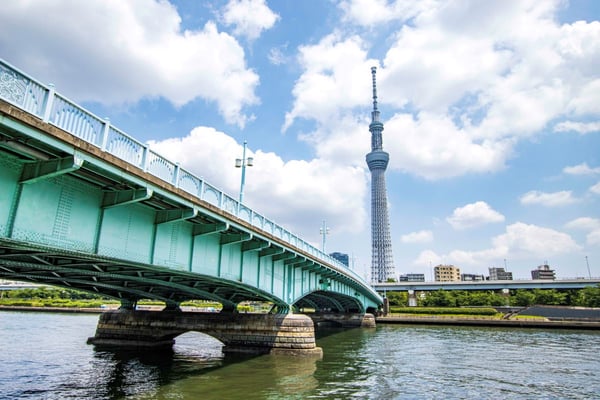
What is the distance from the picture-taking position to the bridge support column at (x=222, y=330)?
29.3m

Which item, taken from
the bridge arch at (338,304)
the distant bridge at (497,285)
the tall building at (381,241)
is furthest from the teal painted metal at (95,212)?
the tall building at (381,241)

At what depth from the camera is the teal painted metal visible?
996cm

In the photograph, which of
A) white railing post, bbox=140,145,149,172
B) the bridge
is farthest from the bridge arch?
white railing post, bbox=140,145,149,172

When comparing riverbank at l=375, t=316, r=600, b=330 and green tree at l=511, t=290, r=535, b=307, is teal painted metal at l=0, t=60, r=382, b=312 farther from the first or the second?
green tree at l=511, t=290, r=535, b=307

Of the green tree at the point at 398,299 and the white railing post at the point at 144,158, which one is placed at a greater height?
the white railing post at the point at 144,158

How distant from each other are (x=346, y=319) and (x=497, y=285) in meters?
61.4

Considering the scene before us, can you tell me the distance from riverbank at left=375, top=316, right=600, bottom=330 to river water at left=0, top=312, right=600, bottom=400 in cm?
2429

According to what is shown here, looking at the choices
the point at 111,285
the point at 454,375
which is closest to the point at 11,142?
the point at 111,285

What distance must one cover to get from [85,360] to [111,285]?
6.35m

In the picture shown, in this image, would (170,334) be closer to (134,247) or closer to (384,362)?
(384,362)

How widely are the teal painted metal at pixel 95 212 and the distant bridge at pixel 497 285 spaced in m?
94.4

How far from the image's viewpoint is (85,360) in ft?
84.2

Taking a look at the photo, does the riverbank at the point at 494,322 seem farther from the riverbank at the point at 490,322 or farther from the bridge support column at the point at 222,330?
the bridge support column at the point at 222,330

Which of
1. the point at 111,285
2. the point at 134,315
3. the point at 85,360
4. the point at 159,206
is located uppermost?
the point at 159,206
